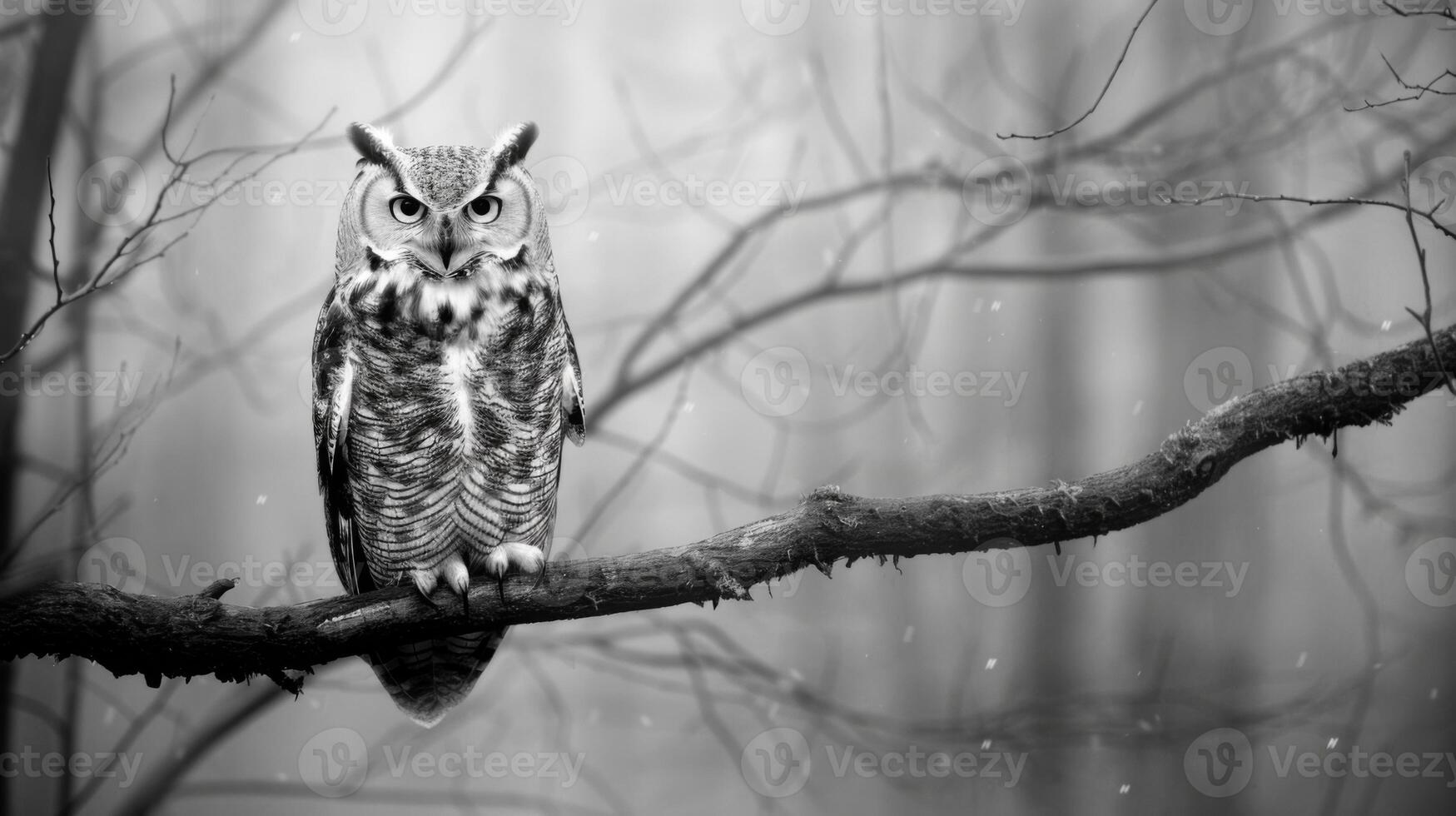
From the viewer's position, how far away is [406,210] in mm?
1427

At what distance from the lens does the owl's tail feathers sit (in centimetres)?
165

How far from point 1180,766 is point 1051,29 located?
2.01 metres

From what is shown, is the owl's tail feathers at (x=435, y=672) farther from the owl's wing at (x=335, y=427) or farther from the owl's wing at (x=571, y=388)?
the owl's wing at (x=571, y=388)

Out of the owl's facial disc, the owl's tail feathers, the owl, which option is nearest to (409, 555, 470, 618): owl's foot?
the owl

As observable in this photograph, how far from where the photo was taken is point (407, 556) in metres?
1.46

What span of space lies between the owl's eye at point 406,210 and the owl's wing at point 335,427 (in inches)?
7.4

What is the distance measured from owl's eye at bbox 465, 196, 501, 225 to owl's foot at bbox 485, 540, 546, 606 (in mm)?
548

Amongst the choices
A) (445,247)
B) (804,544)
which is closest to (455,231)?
(445,247)

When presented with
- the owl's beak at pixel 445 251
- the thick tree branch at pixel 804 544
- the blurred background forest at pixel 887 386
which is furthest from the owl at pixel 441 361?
the blurred background forest at pixel 887 386

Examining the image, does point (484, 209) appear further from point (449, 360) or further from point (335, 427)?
point (335, 427)

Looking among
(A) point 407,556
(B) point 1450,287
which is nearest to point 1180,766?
(B) point 1450,287

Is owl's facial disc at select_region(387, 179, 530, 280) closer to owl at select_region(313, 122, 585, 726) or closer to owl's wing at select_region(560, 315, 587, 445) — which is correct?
owl at select_region(313, 122, 585, 726)

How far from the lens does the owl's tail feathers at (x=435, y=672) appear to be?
1646mm

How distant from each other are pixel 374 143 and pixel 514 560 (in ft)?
2.39
